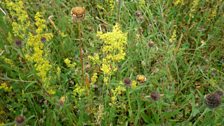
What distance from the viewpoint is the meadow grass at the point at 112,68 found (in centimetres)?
156

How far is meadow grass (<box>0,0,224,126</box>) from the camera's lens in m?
1.56

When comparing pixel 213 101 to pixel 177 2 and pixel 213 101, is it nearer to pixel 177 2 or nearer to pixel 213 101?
pixel 213 101

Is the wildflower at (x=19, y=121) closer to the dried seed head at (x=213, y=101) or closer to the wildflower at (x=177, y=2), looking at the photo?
the dried seed head at (x=213, y=101)

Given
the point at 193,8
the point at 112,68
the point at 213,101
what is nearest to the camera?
the point at 213,101

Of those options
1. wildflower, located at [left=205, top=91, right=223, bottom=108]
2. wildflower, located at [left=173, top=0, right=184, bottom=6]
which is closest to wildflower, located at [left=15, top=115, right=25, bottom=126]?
wildflower, located at [left=205, top=91, right=223, bottom=108]

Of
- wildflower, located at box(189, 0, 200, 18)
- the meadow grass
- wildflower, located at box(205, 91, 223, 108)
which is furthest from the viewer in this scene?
wildflower, located at box(189, 0, 200, 18)

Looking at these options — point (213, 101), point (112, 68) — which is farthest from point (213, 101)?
point (112, 68)

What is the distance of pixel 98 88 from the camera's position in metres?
1.83

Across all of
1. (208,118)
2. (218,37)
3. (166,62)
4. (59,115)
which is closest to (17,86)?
(59,115)

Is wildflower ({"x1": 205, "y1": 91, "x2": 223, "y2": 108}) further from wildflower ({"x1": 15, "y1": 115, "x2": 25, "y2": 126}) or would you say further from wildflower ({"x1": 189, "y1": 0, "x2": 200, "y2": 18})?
wildflower ({"x1": 189, "y1": 0, "x2": 200, "y2": 18})

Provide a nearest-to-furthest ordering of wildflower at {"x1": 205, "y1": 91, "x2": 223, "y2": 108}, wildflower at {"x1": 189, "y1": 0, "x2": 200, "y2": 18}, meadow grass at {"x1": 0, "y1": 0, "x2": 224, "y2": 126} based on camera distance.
→ 1. wildflower at {"x1": 205, "y1": 91, "x2": 223, "y2": 108}
2. meadow grass at {"x1": 0, "y1": 0, "x2": 224, "y2": 126}
3. wildflower at {"x1": 189, "y1": 0, "x2": 200, "y2": 18}

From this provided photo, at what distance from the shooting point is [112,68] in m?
1.53

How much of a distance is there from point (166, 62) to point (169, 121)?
309 mm

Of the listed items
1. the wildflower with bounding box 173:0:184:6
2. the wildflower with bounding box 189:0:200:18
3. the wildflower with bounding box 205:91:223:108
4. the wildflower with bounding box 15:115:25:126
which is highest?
the wildflower with bounding box 173:0:184:6
